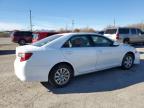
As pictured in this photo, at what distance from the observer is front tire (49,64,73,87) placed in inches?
206

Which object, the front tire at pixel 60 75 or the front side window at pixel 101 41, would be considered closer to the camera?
the front tire at pixel 60 75

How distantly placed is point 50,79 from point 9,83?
1504mm

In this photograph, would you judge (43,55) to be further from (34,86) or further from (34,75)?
(34,86)

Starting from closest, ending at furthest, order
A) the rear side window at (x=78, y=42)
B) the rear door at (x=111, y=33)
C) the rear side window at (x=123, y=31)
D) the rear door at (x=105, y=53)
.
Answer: the rear side window at (x=78, y=42) → the rear door at (x=105, y=53) → the rear door at (x=111, y=33) → the rear side window at (x=123, y=31)

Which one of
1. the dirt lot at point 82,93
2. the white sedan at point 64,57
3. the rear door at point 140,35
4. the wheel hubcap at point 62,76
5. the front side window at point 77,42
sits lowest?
the dirt lot at point 82,93

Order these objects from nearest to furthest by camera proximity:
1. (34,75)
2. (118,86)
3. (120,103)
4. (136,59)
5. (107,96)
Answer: (120,103), (107,96), (34,75), (118,86), (136,59)

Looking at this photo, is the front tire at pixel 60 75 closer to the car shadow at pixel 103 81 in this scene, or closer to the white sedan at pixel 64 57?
the white sedan at pixel 64 57

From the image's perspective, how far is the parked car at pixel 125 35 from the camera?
16.1 meters

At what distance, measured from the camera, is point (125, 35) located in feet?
55.4

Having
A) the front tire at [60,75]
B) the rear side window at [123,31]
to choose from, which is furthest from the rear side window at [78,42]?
the rear side window at [123,31]

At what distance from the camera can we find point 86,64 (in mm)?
5871

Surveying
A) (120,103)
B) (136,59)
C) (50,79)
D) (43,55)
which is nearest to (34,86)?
(50,79)

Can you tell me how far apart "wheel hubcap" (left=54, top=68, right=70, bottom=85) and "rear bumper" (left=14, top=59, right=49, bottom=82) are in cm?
36

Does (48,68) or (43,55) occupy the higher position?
(43,55)
